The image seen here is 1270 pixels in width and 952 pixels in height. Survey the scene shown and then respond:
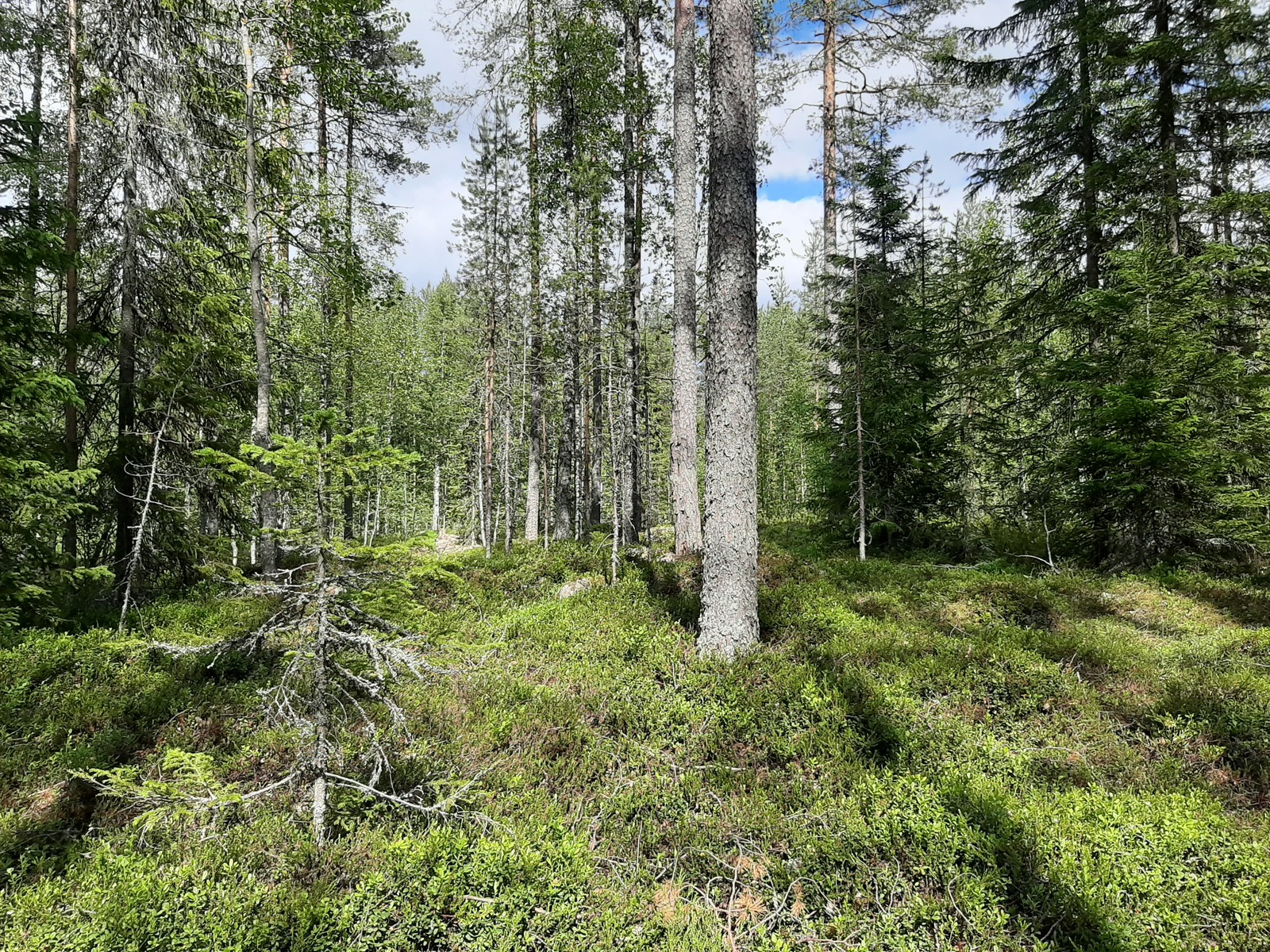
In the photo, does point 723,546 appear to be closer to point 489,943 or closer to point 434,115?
point 489,943

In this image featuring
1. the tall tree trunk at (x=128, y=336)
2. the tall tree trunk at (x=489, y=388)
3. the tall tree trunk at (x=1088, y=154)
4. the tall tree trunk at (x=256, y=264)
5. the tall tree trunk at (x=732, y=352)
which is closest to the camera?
the tall tree trunk at (x=732, y=352)

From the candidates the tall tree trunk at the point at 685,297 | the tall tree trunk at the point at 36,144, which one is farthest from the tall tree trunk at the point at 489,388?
the tall tree trunk at the point at 36,144

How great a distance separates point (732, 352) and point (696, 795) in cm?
469

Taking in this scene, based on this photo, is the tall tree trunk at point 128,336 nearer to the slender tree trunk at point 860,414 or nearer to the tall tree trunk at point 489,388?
the tall tree trunk at point 489,388

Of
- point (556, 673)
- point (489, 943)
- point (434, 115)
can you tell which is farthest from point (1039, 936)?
point (434, 115)

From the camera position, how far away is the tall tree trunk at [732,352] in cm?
643

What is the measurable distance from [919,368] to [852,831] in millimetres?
11179

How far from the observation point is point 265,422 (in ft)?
24.5

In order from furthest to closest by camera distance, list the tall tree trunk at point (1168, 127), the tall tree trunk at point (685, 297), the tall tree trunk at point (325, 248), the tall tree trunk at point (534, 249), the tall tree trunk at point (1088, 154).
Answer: the tall tree trunk at point (534, 249) → the tall tree trunk at point (1088, 154) → the tall tree trunk at point (685, 297) → the tall tree trunk at point (1168, 127) → the tall tree trunk at point (325, 248)

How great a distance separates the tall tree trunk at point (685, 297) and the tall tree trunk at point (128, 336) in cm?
858

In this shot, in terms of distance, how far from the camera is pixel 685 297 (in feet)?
36.4

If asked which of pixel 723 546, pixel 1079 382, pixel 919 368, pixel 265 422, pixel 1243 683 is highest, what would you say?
pixel 919 368

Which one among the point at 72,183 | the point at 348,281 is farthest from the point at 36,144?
the point at 348,281

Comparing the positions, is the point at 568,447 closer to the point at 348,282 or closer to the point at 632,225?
the point at 632,225
